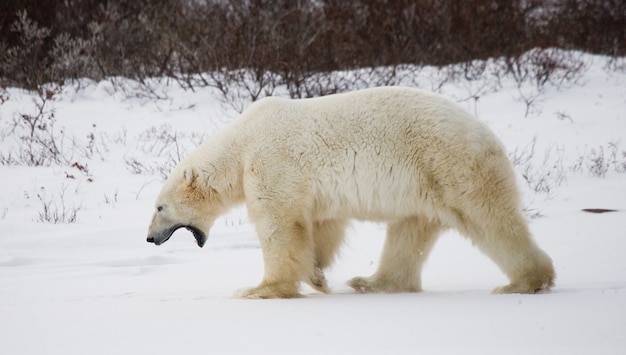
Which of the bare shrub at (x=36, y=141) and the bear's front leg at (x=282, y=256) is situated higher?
the bare shrub at (x=36, y=141)

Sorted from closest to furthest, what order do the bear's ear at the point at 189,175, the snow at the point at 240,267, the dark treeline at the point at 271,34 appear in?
1. the snow at the point at 240,267
2. the bear's ear at the point at 189,175
3. the dark treeline at the point at 271,34

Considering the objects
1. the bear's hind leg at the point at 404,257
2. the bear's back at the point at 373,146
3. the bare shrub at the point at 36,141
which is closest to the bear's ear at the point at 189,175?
the bear's back at the point at 373,146

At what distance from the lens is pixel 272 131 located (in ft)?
12.5

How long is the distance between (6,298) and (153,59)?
8.15m

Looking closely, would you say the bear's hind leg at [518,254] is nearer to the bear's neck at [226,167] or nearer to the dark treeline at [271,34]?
the bear's neck at [226,167]

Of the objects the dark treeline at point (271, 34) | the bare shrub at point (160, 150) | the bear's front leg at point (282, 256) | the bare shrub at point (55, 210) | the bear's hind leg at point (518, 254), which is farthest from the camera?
the dark treeline at point (271, 34)

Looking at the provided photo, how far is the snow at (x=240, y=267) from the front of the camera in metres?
2.45

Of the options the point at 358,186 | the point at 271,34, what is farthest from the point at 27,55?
the point at 358,186

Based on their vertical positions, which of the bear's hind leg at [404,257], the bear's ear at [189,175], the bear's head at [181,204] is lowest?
the bear's hind leg at [404,257]

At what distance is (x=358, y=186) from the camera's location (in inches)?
144

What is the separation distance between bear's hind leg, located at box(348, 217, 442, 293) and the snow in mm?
154

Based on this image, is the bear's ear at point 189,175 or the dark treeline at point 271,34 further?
the dark treeline at point 271,34

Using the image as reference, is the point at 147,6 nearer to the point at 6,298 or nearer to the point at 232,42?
the point at 232,42

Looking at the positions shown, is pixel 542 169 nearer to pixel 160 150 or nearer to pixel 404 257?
pixel 404 257
